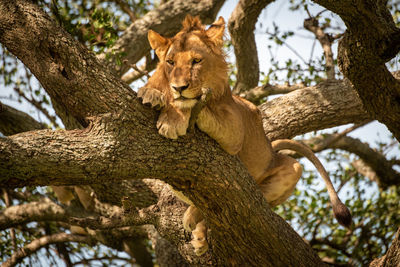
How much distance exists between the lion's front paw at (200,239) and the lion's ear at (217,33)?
1.51m

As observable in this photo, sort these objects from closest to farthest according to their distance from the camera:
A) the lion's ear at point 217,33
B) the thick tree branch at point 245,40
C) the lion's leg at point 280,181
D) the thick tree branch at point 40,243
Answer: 1. the lion's ear at point 217,33
2. the lion's leg at point 280,181
3. the thick tree branch at point 40,243
4. the thick tree branch at point 245,40

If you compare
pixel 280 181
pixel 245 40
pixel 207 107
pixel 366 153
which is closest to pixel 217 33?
pixel 207 107

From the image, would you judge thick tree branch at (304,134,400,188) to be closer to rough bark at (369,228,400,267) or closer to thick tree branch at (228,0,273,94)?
thick tree branch at (228,0,273,94)

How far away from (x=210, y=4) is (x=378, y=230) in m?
3.74

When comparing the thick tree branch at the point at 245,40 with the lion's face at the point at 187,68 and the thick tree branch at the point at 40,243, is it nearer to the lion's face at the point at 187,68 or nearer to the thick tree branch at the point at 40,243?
the lion's face at the point at 187,68

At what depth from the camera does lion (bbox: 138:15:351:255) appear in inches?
121

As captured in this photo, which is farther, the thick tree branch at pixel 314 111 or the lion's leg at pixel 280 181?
Result: the thick tree branch at pixel 314 111

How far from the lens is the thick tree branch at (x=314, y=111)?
500 centimetres

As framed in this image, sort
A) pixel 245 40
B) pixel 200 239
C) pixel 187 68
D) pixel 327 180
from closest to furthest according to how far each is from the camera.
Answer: pixel 187 68 → pixel 200 239 → pixel 327 180 → pixel 245 40

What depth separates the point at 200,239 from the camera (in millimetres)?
3920

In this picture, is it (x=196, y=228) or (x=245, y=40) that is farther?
(x=245, y=40)

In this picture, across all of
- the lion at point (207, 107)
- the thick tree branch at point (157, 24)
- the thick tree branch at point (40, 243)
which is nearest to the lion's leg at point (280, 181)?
the lion at point (207, 107)

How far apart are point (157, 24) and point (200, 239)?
130 inches

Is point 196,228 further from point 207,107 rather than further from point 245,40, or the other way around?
point 245,40
